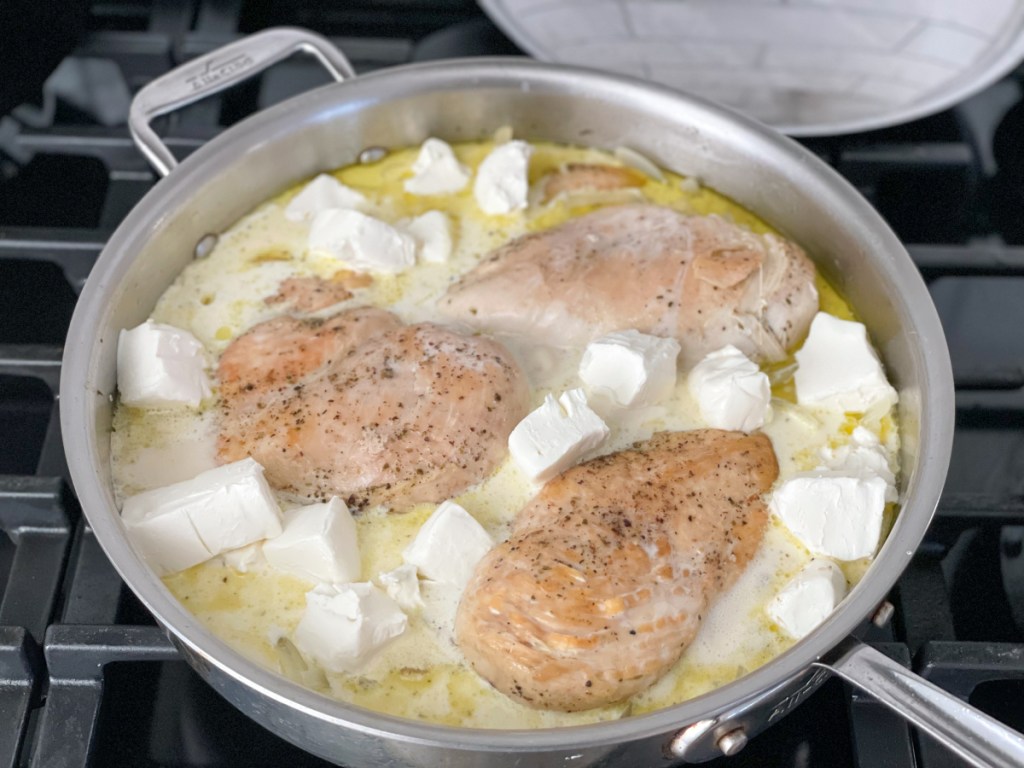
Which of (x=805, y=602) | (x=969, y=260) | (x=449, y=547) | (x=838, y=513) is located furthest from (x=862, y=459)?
(x=449, y=547)

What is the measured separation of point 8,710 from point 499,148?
1.21m

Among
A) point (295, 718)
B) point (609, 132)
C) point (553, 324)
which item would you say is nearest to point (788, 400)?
point (553, 324)

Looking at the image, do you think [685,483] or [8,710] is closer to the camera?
[8,710]

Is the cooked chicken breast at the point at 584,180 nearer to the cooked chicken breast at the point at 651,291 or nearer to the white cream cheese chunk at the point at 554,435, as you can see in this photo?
the cooked chicken breast at the point at 651,291

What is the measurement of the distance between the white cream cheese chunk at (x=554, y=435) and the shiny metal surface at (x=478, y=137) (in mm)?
427

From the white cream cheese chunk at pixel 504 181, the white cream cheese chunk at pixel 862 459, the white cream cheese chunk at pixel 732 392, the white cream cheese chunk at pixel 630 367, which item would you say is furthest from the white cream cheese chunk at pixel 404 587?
the white cream cheese chunk at pixel 504 181

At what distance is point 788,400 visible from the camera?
1790mm

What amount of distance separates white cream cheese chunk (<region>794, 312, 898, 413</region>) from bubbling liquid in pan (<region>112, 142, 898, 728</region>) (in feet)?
0.09

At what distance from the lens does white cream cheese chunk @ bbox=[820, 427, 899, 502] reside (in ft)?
5.46

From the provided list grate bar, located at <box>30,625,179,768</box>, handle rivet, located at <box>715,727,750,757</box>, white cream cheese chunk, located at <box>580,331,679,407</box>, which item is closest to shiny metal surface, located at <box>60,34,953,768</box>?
handle rivet, located at <box>715,727,750,757</box>

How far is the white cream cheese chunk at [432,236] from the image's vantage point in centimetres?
191

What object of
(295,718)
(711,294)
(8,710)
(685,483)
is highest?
(711,294)

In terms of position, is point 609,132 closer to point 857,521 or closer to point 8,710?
point 857,521

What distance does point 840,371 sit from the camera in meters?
1.75
